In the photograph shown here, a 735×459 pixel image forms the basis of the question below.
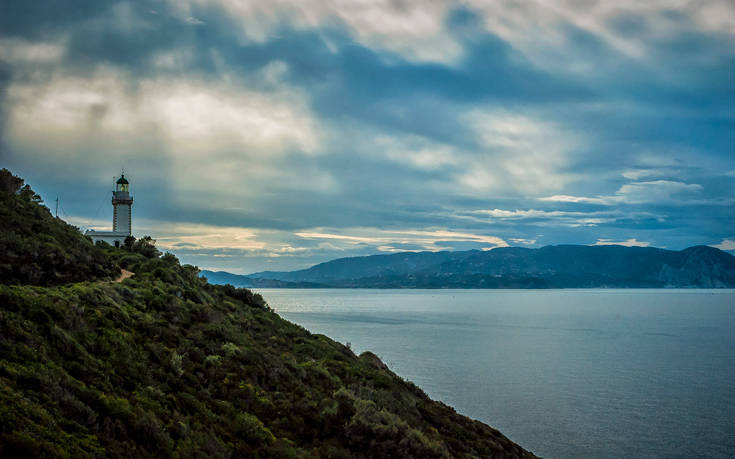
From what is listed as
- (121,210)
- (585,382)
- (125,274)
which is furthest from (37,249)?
(585,382)

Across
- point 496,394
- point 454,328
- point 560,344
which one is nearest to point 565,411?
point 496,394

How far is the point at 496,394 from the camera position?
134 feet

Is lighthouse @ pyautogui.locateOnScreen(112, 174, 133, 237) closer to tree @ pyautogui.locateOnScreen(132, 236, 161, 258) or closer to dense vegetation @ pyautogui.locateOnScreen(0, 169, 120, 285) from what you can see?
tree @ pyautogui.locateOnScreen(132, 236, 161, 258)

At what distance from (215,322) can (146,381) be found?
343 inches

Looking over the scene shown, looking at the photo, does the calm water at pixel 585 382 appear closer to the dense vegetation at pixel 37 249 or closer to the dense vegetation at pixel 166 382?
the dense vegetation at pixel 166 382

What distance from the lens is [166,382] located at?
48.9 feet

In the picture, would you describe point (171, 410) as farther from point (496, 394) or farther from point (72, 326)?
point (496, 394)

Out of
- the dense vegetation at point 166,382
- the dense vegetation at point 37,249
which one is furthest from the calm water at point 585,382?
the dense vegetation at point 37,249

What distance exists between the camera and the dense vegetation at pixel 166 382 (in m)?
10.6

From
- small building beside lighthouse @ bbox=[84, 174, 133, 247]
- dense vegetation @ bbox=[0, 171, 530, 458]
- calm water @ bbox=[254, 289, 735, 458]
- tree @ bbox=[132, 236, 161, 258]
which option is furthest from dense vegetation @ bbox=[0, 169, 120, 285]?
calm water @ bbox=[254, 289, 735, 458]

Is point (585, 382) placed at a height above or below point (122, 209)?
below

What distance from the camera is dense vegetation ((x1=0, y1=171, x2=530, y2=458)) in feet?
34.9

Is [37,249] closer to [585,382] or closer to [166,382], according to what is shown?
[166,382]

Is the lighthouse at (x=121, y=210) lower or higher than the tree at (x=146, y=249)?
higher
